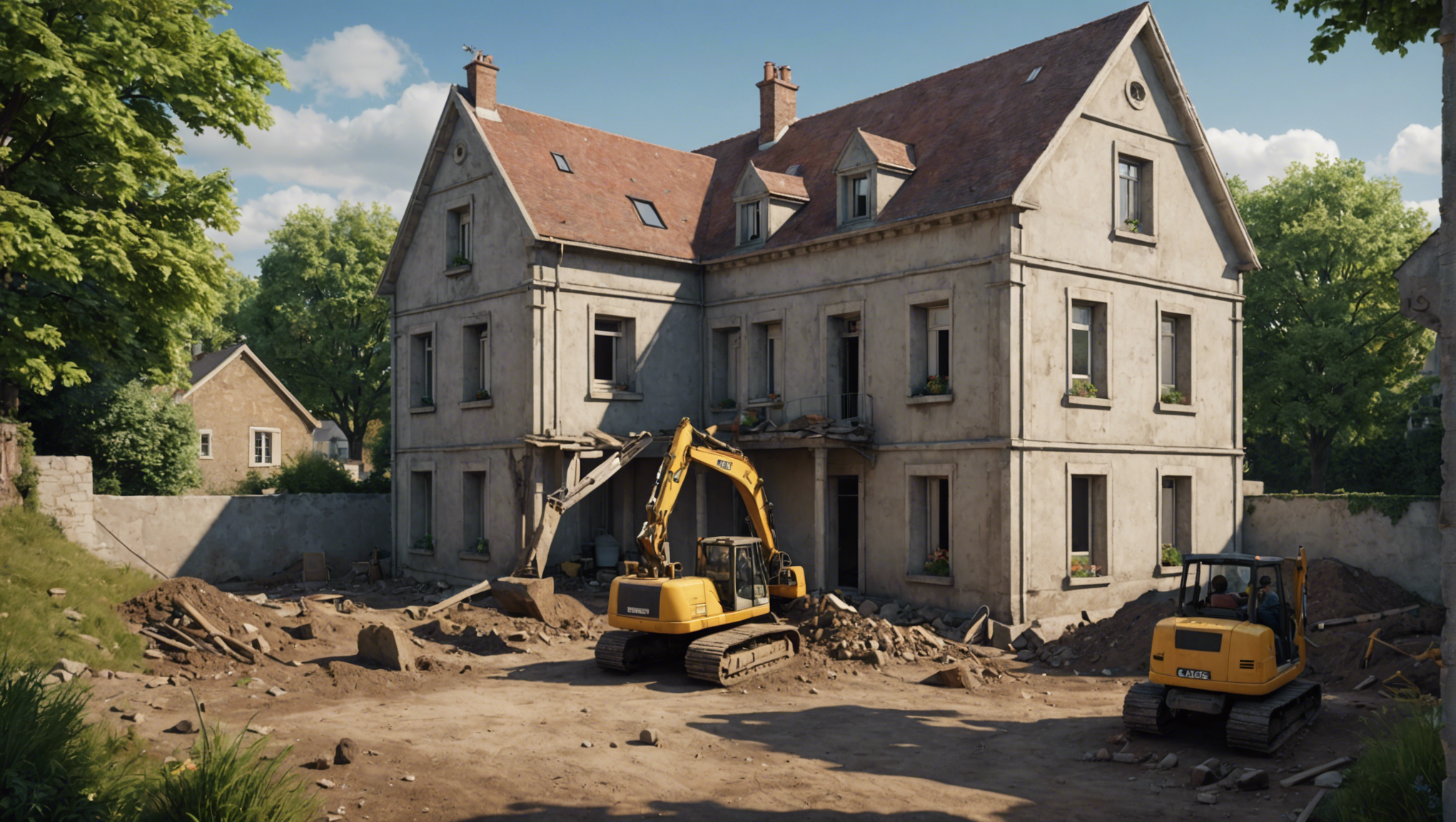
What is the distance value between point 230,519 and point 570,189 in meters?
12.5

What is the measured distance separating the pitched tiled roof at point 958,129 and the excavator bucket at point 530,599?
9.51 m

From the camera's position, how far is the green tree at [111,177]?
17.7 m

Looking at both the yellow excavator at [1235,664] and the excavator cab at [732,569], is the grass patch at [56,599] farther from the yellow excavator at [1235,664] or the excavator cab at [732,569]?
the yellow excavator at [1235,664]

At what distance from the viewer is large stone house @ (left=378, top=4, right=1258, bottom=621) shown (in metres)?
21.6

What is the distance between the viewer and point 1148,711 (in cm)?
1302

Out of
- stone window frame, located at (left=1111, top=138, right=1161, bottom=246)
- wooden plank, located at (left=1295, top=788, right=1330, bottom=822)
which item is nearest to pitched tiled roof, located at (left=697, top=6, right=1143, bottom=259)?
stone window frame, located at (left=1111, top=138, right=1161, bottom=246)

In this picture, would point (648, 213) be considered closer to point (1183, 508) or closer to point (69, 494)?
point (69, 494)

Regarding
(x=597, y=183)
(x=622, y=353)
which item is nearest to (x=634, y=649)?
A: (x=622, y=353)

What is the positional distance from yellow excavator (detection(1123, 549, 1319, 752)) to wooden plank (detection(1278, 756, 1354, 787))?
0.72 metres

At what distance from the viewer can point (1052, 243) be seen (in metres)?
21.7

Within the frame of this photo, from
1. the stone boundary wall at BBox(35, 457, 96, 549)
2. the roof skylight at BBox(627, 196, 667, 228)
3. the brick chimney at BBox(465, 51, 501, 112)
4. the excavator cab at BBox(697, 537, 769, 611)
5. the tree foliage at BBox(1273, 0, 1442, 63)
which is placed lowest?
the excavator cab at BBox(697, 537, 769, 611)

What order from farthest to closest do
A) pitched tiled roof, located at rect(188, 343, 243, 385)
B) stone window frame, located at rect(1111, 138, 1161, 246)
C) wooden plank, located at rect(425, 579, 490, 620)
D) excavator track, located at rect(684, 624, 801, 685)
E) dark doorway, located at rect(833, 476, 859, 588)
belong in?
1. pitched tiled roof, located at rect(188, 343, 243, 385)
2. dark doorway, located at rect(833, 476, 859, 588)
3. stone window frame, located at rect(1111, 138, 1161, 246)
4. wooden plank, located at rect(425, 579, 490, 620)
5. excavator track, located at rect(684, 624, 801, 685)

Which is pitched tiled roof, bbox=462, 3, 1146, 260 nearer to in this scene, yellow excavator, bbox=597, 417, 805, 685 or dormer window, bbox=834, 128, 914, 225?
dormer window, bbox=834, 128, 914, 225

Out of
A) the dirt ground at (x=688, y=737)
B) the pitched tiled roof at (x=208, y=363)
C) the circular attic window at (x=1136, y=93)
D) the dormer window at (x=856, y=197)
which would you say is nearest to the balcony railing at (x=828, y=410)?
the dormer window at (x=856, y=197)
